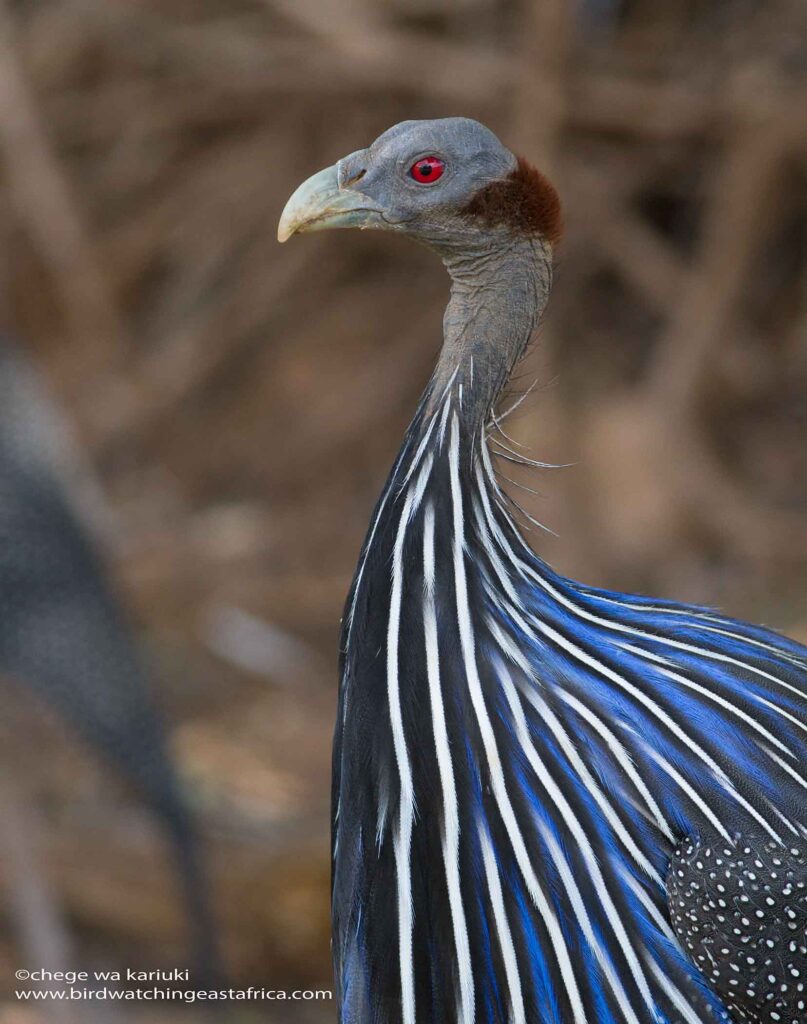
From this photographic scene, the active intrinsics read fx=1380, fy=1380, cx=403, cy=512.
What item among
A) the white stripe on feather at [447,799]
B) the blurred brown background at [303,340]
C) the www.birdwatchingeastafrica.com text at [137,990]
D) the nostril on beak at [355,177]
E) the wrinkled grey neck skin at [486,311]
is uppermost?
the blurred brown background at [303,340]

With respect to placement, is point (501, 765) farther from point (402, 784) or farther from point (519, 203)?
point (519, 203)

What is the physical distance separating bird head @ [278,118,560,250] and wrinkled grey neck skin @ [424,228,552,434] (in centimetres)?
2

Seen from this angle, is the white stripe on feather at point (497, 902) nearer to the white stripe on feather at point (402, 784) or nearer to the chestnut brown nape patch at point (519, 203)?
the white stripe on feather at point (402, 784)

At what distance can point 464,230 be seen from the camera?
5.71ft

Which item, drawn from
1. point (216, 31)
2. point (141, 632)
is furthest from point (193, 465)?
point (216, 31)

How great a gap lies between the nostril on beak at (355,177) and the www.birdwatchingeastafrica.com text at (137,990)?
8.47 ft

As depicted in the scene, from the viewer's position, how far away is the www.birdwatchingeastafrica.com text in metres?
3.61

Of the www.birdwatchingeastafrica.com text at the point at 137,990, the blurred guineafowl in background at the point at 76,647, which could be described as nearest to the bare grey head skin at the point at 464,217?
the blurred guineafowl in background at the point at 76,647

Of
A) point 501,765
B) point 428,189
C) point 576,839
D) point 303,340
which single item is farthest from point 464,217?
point 303,340

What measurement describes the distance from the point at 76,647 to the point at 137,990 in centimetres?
107

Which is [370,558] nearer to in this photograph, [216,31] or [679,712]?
[679,712]

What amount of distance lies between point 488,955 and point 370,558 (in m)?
0.50

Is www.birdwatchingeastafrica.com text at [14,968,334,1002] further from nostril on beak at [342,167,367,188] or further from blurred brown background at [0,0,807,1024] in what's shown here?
nostril on beak at [342,167,367,188]

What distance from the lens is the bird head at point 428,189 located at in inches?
67.6
